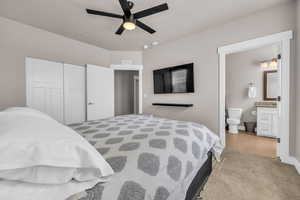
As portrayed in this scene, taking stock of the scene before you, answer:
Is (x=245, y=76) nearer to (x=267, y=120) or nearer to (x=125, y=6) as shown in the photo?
(x=267, y=120)

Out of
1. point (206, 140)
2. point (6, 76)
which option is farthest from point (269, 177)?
point (6, 76)

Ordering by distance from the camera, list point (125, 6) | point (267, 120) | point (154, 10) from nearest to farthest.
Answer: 1. point (125, 6)
2. point (154, 10)
3. point (267, 120)

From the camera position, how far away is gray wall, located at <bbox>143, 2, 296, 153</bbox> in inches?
82.0

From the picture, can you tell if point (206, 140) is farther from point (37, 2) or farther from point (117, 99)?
point (117, 99)

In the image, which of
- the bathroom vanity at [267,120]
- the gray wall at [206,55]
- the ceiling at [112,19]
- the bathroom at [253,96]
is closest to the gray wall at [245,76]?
the bathroom at [253,96]

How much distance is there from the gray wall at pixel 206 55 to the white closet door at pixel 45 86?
7.26 ft

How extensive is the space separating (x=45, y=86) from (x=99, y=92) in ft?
Answer: 3.75

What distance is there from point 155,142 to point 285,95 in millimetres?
2327

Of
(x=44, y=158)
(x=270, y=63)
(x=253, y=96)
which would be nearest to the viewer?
(x=44, y=158)

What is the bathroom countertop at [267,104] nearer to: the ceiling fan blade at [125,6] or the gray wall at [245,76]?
the gray wall at [245,76]

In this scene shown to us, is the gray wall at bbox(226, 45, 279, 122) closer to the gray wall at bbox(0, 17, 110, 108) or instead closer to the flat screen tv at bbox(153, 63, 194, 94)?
the flat screen tv at bbox(153, 63, 194, 94)

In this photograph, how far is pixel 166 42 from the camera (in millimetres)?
3389

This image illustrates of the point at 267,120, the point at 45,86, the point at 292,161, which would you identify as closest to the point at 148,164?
the point at 292,161

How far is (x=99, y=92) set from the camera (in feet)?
11.4
